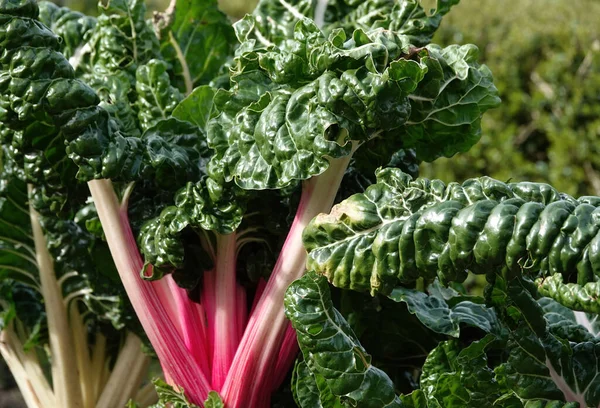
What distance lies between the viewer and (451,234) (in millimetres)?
1199

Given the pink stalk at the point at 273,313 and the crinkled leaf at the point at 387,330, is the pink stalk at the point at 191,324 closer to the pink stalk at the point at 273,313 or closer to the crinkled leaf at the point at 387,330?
the pink stalk at the point at 273,313

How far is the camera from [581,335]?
1.65m

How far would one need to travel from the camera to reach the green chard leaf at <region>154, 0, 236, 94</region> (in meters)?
2.12

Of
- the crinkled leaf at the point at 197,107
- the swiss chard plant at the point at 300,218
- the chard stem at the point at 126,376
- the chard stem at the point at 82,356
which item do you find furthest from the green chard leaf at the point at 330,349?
the chard stem at the point at 82,356

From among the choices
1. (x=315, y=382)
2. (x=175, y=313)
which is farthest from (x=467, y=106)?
(x=175, y=313)

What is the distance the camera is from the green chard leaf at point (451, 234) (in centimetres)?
112

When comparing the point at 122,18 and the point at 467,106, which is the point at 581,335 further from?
the point at 122,18

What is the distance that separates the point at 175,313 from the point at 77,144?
0.49 meters

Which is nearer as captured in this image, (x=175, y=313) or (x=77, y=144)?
(x=77, y=144)

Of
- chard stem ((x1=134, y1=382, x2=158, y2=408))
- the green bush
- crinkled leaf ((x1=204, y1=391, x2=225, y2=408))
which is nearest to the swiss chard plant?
crinkled leaf ((x1=204, y1=391, x2=225, y2=408))

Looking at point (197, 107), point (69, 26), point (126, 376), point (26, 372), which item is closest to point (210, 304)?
point (197, 107)

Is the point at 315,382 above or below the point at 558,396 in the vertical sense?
above

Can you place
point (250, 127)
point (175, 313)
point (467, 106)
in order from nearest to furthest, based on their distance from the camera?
1. point (250, 127)
2. point (467, 106)
3. point (175, 313)

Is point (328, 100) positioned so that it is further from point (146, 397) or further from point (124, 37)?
point (146, 397)
